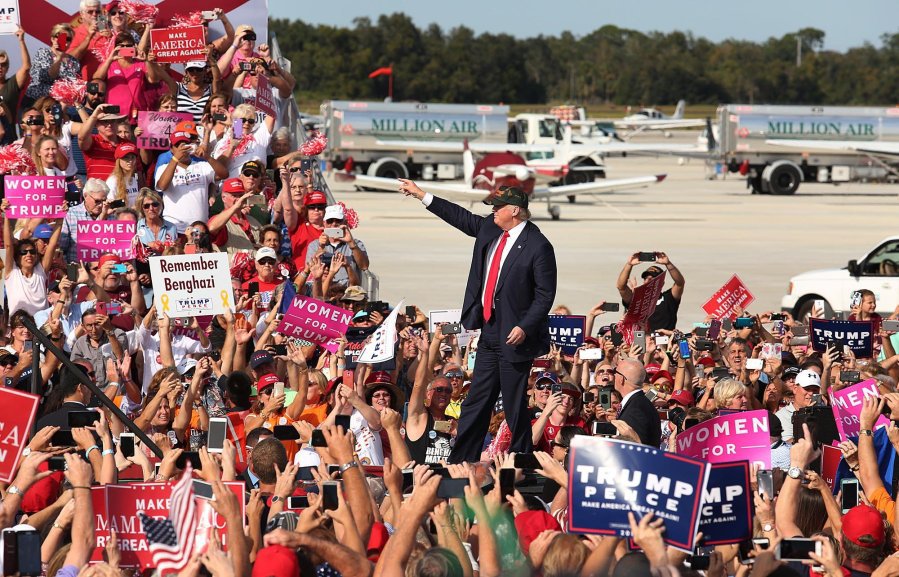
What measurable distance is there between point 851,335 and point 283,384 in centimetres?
468

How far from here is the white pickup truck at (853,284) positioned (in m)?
19.2

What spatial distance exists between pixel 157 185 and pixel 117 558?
839 cm

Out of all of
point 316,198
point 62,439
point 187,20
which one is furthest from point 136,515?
point 187,20

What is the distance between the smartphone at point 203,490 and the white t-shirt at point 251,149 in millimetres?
8787

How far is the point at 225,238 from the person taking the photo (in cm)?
1359

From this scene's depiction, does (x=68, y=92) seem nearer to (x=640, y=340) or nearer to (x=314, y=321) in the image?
(x=314, y=321)

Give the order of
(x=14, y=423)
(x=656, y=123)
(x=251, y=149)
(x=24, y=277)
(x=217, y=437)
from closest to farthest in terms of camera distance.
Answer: (x=14, y=423) → (x=217, y=437) → (x=24, y=277) → (x=251, y=149) → (x=656, y=123)

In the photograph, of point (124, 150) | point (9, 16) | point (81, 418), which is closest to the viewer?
point (81, 418)

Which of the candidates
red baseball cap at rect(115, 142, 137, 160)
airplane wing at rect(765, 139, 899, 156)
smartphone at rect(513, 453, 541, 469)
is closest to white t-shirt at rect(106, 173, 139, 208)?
red baseball cap at rect(115, 142, 137, 160)

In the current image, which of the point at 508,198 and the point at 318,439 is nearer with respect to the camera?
the point at 318,439

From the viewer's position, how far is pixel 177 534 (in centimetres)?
550

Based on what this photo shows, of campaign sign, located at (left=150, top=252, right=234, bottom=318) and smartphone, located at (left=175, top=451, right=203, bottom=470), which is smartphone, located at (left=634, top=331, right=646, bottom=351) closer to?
campaign sign, located at (left=150, top=252, right=234, bottom=318)

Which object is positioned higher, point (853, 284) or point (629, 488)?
point (629, 488)

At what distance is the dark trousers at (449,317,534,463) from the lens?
8.52m
